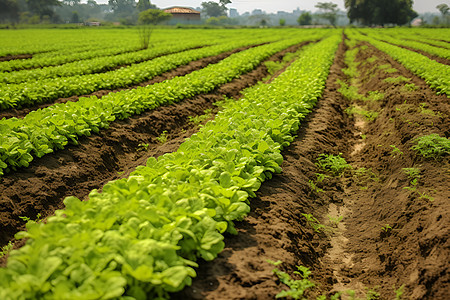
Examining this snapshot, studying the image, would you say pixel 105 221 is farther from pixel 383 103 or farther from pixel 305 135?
pixel 383 103

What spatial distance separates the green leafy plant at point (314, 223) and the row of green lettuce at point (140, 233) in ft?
2.69

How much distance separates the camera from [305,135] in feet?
23.5

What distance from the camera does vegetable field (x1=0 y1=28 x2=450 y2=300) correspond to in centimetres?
262

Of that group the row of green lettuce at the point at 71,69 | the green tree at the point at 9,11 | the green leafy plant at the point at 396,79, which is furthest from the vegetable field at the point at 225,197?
the green tree at the point at 9,11

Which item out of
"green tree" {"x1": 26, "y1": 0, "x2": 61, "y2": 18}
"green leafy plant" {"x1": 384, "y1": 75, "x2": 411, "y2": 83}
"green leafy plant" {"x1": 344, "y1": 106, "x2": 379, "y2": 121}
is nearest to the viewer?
"green leafy plant" {"x1": 344, "y1": 106, "x2": 379, "y2": 121}

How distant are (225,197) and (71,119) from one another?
465 centimetres

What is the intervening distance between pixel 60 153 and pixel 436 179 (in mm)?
6293

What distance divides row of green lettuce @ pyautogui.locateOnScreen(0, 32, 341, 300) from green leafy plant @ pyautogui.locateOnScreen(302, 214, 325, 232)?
82cm

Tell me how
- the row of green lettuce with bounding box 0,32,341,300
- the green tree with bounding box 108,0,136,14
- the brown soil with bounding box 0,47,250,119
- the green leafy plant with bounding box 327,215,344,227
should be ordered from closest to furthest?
the row of green lettuce with bounding box 0,32,341,300 < the green leafy plant with bounding box 327,215,344,227 < the brown soil with bounding box 0,47,250,119 < the green tree with bounding box 108,0,136,14

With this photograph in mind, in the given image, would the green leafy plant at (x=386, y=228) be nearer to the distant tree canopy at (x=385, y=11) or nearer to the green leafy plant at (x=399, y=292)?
the green leafy plant at (x=399, y=292)

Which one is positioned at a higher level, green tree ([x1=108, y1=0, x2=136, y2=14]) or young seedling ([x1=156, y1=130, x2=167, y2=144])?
green tree ([x1=108, y1=0, x2=136, y2=14])

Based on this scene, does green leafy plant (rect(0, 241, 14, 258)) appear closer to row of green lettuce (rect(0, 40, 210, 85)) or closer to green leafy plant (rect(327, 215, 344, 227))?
green leafy plant (rect(327, 215, 344, 227))

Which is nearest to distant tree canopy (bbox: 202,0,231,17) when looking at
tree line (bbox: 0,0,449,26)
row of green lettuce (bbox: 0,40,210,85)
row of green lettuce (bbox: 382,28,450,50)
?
tree line (bbox: 0,0,449,26)

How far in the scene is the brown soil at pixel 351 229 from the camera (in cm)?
312
